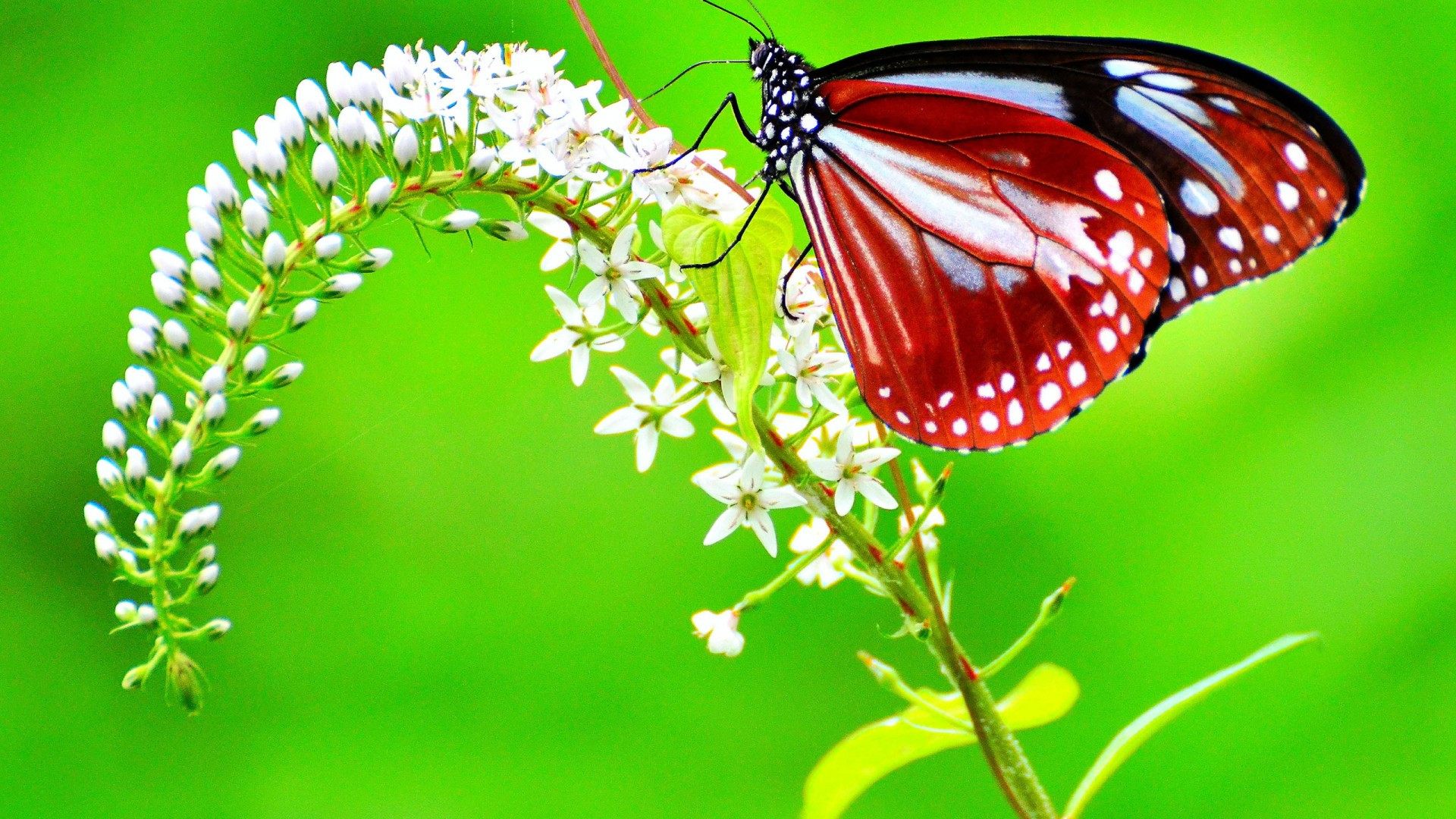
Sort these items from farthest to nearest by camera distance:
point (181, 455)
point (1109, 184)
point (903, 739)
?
point (1109, 184) → point (903, 739) → point (181, 455)

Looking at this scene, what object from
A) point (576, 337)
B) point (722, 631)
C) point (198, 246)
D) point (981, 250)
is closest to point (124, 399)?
point (198, 246)

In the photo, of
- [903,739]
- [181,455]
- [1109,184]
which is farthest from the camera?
[1109,184]

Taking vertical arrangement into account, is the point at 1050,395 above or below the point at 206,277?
below

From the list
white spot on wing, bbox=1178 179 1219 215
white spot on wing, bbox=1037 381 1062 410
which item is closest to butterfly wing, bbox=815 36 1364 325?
white spot on wing, bbox=1178 179 1219 215

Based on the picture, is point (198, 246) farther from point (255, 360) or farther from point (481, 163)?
point (481, 163)

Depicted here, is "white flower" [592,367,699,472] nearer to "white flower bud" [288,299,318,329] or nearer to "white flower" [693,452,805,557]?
"white flower" [693,452,805,557]

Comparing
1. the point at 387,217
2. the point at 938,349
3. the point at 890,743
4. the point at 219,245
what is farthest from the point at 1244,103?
the point at 219,245

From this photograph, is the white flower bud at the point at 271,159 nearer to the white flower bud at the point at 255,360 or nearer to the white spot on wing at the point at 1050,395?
the white flower bud at the point at 255,360

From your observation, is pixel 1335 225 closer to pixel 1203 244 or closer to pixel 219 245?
pixel 1203 244
